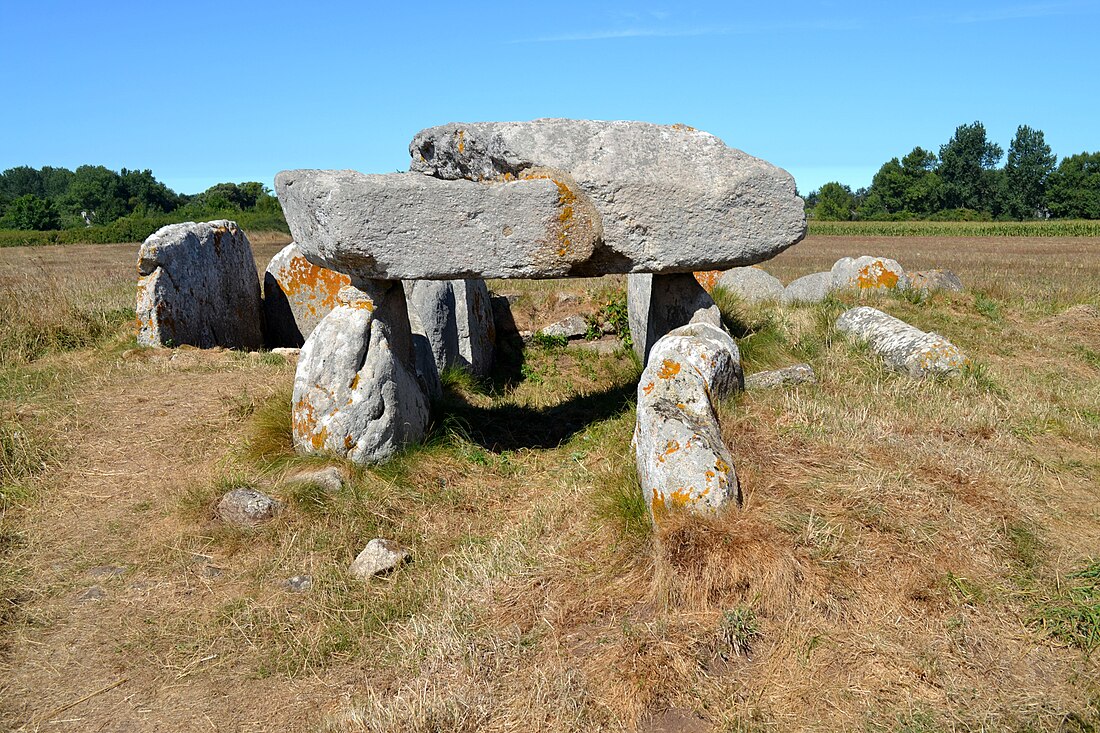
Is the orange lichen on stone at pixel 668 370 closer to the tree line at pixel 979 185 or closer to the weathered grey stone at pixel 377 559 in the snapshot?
the weathered grey stone at pixel 377 559

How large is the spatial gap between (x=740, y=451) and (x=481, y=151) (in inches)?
117

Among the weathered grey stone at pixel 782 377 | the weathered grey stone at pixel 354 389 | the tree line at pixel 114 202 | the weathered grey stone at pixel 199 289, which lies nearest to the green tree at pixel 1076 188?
the tree line at pixel 114 202

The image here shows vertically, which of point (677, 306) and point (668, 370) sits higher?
point (677, 306)

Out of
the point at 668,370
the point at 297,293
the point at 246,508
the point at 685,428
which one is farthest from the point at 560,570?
the point at 297,293

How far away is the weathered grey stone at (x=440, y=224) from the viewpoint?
554 centimetres

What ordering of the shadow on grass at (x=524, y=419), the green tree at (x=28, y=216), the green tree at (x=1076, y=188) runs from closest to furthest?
the shadow on grass at (x=524, y=419)
the green tree at (x=28, y=216)
the green tree at (x=1076, y=188)

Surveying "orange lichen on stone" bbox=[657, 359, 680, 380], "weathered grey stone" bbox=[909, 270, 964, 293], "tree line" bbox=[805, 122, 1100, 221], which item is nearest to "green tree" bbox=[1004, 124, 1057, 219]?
"tree line" bbox=[805, 122, 1100, 221]

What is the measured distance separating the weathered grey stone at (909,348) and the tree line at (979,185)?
2291 inches

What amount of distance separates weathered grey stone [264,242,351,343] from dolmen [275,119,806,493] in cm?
362

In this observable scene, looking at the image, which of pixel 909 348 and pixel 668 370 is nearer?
pixel 668 370

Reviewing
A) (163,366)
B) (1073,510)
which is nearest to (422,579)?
(1073,510)

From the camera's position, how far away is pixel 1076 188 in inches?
2552

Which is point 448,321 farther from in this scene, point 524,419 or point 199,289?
point 199,289

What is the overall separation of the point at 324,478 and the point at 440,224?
193cm
